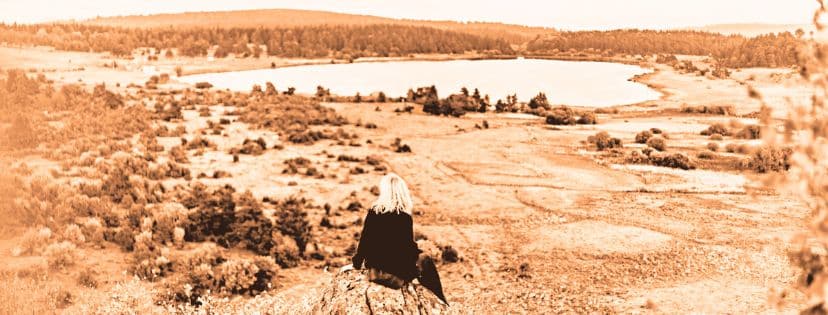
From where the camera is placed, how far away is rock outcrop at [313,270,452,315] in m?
5.09

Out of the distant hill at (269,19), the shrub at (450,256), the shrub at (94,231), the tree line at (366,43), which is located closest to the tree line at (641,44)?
the tree line at (366,43)

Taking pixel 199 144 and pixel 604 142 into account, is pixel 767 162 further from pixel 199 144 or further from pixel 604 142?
pixel 199 144

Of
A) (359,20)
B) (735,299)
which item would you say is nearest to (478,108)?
(735,299)

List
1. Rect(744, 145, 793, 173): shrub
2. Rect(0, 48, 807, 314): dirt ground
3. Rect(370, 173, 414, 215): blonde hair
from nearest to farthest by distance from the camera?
Rect(370, 173, 414, 215): blonde hair → Rect(0, 48, 807, 314): dirt ground → Rect(744, 145, 793, 173): shrub

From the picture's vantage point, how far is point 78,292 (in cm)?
1012

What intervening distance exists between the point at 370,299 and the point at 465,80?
52756 mm

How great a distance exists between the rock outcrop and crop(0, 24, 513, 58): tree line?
79.2m

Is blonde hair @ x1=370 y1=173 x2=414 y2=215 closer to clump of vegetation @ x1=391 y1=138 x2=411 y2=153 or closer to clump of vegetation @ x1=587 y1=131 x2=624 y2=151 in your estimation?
clump of vegetation @ x1=391 y1=138 x2=411 y2=153

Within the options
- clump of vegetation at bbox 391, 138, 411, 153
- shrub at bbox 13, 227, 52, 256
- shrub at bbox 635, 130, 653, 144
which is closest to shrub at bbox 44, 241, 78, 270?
shrub at bbox 13, 227, 52, 256

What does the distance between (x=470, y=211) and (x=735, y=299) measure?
736cm

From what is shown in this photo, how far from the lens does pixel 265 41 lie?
3575 inches

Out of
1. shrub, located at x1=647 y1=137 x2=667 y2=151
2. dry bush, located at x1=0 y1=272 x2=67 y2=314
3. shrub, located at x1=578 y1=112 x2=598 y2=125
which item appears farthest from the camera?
shrub, located at x1=578 y1=112 x2=598 y2=125

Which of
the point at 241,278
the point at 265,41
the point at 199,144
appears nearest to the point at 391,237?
the point at 241,278

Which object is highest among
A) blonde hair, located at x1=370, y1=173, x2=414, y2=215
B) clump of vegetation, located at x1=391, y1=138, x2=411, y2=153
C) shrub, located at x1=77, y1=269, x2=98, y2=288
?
blonde hair, located at x1=370, y1=173, x2=414, y2=215
